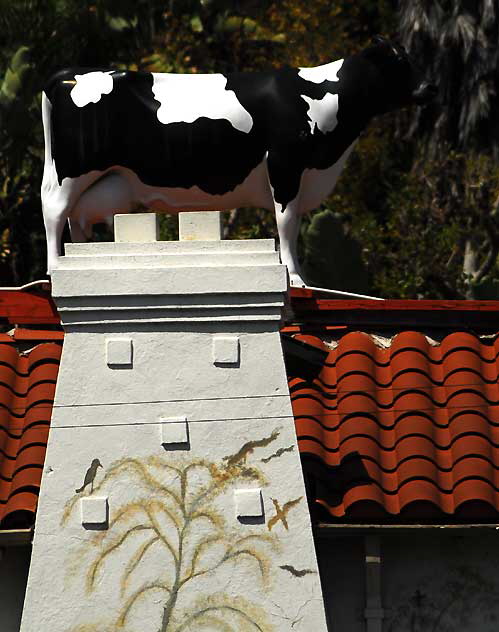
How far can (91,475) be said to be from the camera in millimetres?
8961

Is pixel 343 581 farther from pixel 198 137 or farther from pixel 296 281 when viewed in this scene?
pixel 198 137

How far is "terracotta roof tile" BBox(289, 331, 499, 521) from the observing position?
9875 millimetres

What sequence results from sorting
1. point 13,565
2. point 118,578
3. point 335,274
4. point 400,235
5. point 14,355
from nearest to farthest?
point 118,578 → point 13,565 → point 14,355 → point 335,274 → point 400,235

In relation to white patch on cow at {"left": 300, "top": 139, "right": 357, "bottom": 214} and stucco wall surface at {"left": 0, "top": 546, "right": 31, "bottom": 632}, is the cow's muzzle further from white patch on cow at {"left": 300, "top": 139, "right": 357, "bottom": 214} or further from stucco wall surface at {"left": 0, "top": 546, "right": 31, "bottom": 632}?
stucco wall surface at {"left": 0, "top": 546, "right": 31, "bottom": 632}

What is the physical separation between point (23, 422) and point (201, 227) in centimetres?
200

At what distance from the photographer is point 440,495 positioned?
991 centimetres

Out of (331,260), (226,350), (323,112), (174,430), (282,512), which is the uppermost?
(323,112)

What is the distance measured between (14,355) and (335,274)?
19.2 ft

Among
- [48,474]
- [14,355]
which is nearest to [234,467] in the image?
[48,474]

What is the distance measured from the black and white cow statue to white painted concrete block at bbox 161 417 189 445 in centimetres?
229

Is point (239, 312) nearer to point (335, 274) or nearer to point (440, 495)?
point (440, 495)

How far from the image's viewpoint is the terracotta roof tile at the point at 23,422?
385 inches

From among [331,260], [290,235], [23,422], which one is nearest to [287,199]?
[290,235]

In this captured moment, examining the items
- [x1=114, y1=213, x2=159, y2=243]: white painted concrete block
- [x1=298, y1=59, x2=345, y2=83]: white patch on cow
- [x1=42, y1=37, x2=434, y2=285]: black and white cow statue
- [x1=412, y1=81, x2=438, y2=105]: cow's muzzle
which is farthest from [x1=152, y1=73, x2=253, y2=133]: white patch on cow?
[x1=114, y1=213, x2=159, y2=243]: white painted concrete block
